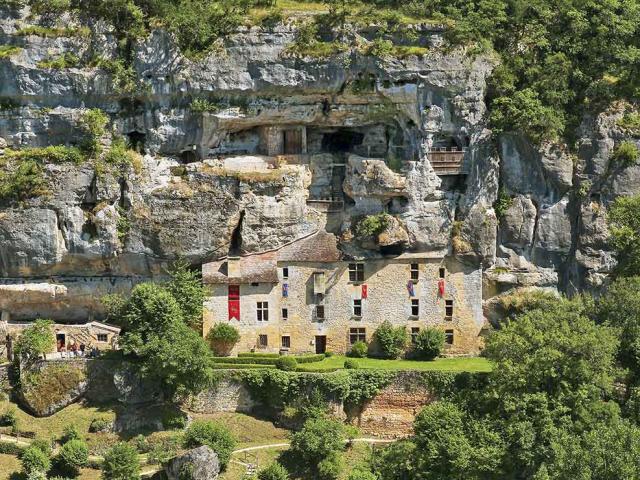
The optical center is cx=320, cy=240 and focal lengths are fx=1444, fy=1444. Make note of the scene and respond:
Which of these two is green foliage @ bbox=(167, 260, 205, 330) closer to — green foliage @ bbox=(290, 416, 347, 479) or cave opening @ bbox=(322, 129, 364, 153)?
green foliage @ bbox=(290, 416, 347, 479)

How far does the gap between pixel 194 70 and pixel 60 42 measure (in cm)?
614

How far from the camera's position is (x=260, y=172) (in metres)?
64.8

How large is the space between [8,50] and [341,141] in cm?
1570

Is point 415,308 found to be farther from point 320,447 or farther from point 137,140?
point 137,140

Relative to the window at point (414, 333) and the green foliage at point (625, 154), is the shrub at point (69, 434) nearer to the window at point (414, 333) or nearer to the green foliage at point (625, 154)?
the window at point (414, 333)

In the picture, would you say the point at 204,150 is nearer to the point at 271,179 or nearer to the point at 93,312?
the point at 271,179

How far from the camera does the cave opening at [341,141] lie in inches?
2640

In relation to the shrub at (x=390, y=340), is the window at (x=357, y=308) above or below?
above

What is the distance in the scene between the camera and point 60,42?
6412 cm

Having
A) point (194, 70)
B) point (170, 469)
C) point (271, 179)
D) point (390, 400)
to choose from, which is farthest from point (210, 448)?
point (194, 70)

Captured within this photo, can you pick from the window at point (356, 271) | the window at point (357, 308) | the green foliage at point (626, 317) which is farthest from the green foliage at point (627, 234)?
the window at point (357, 308)

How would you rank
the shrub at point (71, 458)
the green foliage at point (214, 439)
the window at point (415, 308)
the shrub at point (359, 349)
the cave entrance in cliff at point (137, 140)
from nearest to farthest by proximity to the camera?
1. the shrub at point (71, 458)
2. the green foliage at point (214, 439)
3. the shrub at point (359, 349)
4. the window at point (415, 308)
5. the cave entrance in cliff at point (137, 140)

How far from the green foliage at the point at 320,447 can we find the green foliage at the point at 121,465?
6346 millimetres

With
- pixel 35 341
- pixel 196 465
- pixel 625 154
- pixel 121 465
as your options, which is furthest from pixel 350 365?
pixel 625 154
